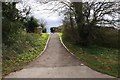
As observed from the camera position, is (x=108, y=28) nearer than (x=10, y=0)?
No

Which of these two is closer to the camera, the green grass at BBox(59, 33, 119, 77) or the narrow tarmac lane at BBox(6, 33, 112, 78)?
the narrow tarmac lane at BBox(6, 33, 112, 78)

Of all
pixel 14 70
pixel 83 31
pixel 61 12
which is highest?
pixel 61 12

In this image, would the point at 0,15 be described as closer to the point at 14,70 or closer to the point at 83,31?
the point at 14,70

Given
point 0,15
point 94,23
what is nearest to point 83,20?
point 94,23

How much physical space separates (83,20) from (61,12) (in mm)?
2158

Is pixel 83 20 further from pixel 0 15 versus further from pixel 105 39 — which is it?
pixel 0 15

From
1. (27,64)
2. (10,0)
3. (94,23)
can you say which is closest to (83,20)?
(94,23)

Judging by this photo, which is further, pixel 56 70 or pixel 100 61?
pixel 100 61

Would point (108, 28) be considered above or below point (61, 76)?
above

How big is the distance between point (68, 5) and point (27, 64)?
1069cm

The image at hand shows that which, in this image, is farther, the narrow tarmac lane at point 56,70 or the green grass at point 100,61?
the green grass at point 100,61

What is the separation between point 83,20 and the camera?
24016 millimetres

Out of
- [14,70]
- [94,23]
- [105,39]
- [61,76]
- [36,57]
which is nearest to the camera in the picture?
[61,76]

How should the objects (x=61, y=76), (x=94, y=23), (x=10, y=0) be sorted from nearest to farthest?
(x=61, y=76)
(x=10, y=0)
(x=94, y=23)
